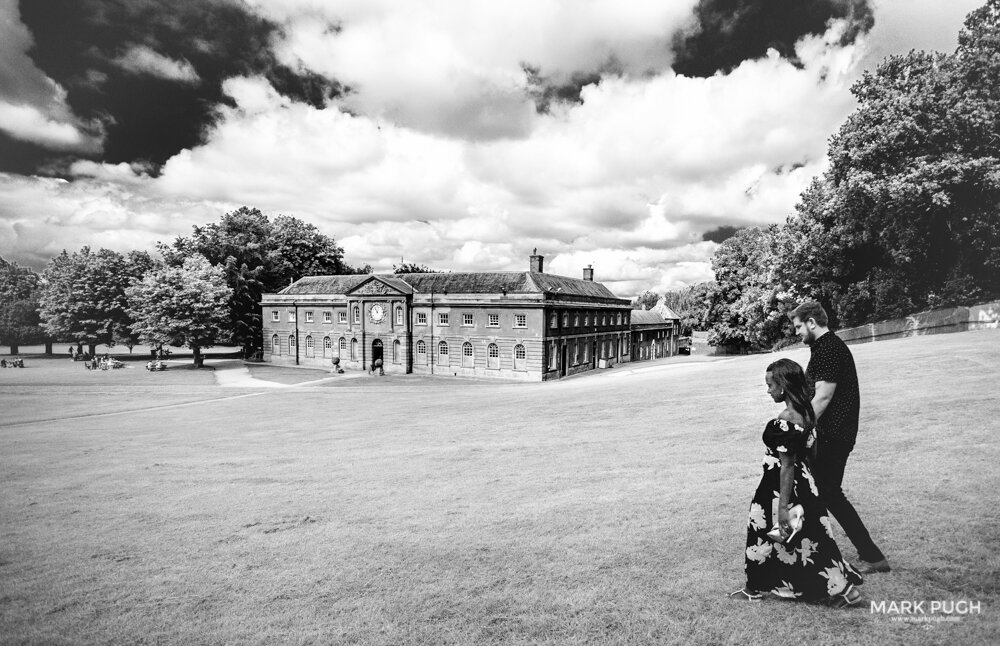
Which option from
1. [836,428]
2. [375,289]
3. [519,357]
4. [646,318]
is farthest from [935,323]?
[646,318]

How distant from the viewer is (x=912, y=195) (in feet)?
73.5

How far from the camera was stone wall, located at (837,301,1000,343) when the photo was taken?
21906 mm

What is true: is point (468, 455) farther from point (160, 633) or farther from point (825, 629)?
point (825, 629)

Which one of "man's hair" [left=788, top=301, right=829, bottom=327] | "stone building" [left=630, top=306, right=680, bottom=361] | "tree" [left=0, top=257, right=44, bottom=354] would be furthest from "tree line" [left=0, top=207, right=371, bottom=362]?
"man's hair" [left=788, top=301, right=829, bottom=327]

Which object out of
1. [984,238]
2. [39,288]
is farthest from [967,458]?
[39,288]

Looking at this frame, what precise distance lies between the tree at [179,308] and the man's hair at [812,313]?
59745 mm

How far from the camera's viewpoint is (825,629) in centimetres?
512

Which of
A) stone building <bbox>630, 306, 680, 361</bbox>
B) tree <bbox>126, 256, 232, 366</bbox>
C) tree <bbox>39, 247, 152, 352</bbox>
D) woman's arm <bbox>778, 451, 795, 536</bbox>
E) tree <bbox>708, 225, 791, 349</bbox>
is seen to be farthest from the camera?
stone building <bbox>630, 306, 680, 361</bbox>

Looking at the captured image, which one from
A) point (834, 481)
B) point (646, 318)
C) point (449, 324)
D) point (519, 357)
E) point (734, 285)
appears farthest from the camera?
point (646, 318)

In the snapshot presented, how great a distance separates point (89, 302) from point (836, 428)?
7762 cm

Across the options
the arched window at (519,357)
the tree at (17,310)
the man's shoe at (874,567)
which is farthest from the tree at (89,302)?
the man's shoe at (874,567)

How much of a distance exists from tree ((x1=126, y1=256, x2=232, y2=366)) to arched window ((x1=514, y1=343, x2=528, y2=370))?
34517 millimetres

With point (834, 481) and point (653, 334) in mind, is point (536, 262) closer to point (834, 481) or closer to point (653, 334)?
point (653, 334)

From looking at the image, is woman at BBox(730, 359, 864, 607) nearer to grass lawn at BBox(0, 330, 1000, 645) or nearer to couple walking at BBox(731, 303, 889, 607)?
couple walking at BBox(731, 303, 889, 607)
